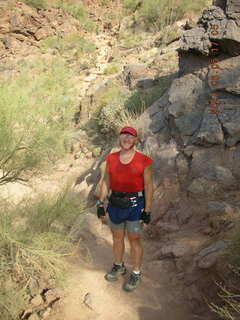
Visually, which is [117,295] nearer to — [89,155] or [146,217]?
[146,217]

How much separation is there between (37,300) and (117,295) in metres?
0.93

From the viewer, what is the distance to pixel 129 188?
11.8 ft

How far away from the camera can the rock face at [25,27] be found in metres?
17.8

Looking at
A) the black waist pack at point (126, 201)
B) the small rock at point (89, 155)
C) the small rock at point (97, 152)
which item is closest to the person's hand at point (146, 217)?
the black waist pack at point (126, 201)

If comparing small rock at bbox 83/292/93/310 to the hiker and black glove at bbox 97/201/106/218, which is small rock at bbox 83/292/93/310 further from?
black glove at bbox 97/201/106/218

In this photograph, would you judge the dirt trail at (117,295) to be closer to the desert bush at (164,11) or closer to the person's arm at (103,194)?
the person's arm at (103,194)

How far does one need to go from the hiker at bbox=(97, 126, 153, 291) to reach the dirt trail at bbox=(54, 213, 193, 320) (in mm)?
497

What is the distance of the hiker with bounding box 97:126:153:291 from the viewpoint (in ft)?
11.6

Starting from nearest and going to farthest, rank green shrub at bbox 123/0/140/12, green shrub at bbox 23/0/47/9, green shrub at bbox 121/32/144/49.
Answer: green shrub at bbox 121/32/144/49 < green shrub at bbox 23/0/47/9 < green shrub at bbox 123/0/140/12

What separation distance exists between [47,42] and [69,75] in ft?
12.5

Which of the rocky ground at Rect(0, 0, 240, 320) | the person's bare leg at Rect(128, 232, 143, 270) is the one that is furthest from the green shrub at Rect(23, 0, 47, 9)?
the person's bare leg at Rect(128, 232, 143, 270)

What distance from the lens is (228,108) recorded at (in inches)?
233

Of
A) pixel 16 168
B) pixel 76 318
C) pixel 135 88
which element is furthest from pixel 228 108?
pixel 135 88

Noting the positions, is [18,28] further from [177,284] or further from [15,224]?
[177,284]
